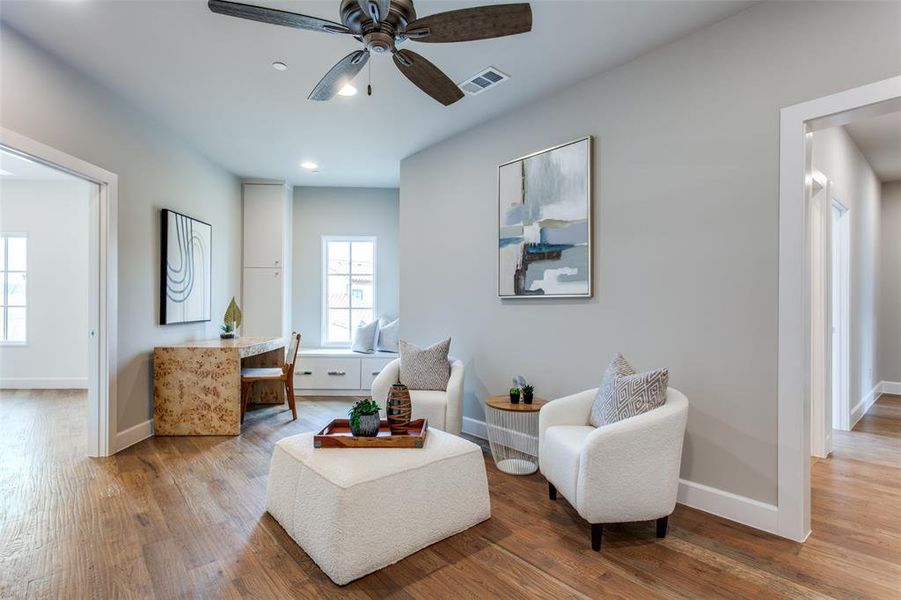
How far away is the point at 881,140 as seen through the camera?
4.29 metres

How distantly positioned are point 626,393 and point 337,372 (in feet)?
13.3

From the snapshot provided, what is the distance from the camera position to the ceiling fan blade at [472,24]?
187cm

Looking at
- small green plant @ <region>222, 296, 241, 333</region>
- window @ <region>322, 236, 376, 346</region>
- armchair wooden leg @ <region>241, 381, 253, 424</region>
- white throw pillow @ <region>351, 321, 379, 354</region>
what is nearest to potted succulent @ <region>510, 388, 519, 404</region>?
armchair wooden leg @ <region>241, 381, 253, 424</region>

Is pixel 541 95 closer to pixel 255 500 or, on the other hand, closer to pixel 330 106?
pixel 330 106

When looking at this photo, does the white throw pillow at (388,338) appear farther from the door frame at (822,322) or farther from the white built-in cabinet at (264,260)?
the door frame at (822,322)

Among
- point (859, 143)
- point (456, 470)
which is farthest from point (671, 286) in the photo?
point (859, 143)

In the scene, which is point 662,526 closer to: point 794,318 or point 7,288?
point 794,318

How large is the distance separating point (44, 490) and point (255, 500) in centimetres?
136

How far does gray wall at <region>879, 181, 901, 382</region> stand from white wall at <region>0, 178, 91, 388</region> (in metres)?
10.3

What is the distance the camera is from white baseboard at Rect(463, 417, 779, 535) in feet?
7.84

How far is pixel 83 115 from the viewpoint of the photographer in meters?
3.27

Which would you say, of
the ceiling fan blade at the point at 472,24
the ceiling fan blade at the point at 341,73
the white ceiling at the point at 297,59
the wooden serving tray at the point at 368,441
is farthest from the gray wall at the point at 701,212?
the ceiling fan blade at the point at 341,73

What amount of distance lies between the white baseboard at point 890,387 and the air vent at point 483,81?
6.24m

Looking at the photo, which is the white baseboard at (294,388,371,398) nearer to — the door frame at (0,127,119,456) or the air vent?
the door frame at (0,127,119,456)
